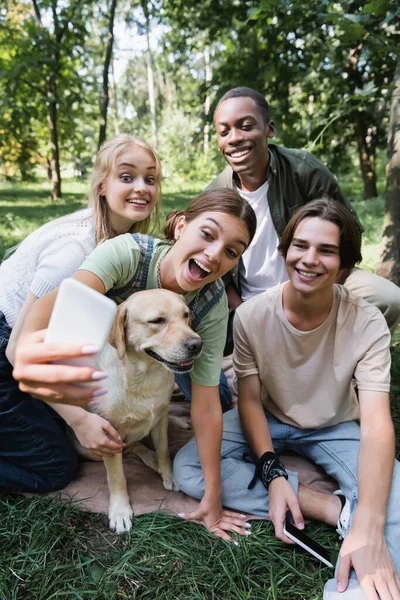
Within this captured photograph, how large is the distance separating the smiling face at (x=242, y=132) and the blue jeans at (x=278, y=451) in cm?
183

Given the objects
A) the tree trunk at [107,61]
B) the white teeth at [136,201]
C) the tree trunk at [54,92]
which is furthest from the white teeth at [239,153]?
→ the tree trunk at [54,92]

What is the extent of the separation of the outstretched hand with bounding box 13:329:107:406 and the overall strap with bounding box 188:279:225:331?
3.32 feet

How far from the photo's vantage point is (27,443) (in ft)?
7.21

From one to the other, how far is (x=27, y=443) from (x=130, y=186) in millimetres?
1398

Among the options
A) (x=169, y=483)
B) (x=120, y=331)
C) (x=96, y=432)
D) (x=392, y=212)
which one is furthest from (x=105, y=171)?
(x=392, y=212)

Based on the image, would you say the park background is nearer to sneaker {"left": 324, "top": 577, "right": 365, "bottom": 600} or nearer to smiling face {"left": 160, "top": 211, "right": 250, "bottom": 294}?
sneaker {"left": 324, "top": 577, "right": 365, "bottom": 600}

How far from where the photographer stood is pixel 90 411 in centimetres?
208

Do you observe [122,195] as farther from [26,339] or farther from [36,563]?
[36,563]

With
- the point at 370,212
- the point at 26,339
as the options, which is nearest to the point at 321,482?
the point at 26,339

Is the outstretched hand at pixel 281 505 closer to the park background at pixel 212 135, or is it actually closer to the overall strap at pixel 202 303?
the park background at pixel 212 135

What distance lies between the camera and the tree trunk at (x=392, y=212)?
4.16 meters

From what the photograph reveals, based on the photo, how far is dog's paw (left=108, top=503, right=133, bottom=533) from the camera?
2066mm

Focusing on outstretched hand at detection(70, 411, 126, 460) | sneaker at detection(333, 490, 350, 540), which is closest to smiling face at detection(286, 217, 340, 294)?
sneaker at detection(333, 490, 350, 540)

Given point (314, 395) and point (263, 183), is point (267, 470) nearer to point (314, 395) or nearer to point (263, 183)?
point (314, 395)
